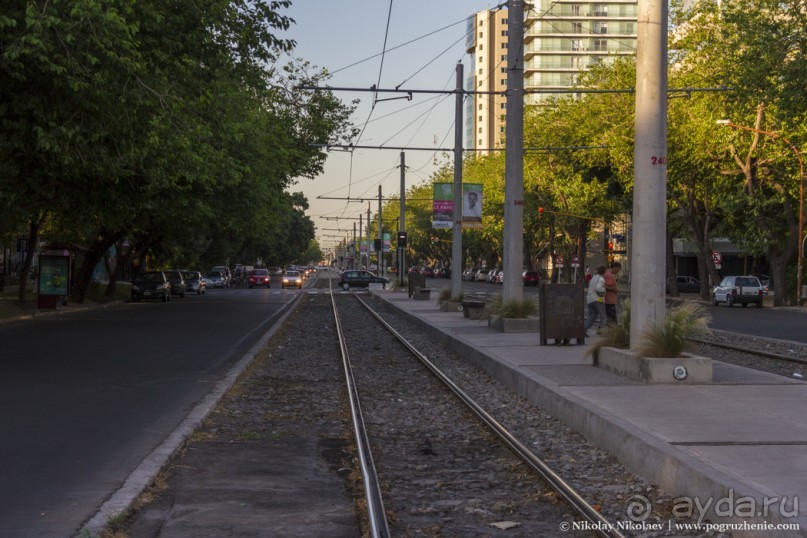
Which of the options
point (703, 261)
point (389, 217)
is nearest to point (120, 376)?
point (703, 261)

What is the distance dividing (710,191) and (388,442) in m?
43.6

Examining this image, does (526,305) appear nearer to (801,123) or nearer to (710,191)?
(801,123)

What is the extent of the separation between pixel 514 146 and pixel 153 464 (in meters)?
15.6

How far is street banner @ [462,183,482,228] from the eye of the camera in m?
33.1

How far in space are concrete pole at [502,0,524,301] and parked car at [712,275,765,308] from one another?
92.3ft

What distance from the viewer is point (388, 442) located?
10.6 meters

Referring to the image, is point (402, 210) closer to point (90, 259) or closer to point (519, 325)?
point (90, 259)

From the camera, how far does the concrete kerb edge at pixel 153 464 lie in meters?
6.71

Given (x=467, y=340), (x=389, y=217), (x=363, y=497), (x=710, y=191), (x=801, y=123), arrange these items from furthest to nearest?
(x=389, y=217)
(x=710, y=191)
(x=801, y=123)
(x=467, y=340)
(x=363, y=497)

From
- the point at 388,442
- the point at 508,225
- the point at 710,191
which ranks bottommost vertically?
the point at 388,442

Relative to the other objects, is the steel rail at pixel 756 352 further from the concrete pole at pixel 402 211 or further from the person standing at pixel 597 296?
the concrete pole at pixel 402 211

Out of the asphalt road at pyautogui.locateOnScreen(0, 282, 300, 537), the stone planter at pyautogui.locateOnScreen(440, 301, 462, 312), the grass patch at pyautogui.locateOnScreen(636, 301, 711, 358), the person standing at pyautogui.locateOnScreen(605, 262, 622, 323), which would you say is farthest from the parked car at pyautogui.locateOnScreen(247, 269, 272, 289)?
the grass patch at pyautogui.locateOnScreen(636, 301, 711, 358)

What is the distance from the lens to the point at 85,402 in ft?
41.7

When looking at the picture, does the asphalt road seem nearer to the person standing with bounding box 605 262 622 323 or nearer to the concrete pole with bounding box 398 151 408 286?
the person standing with bounding box 605 262 622 323
